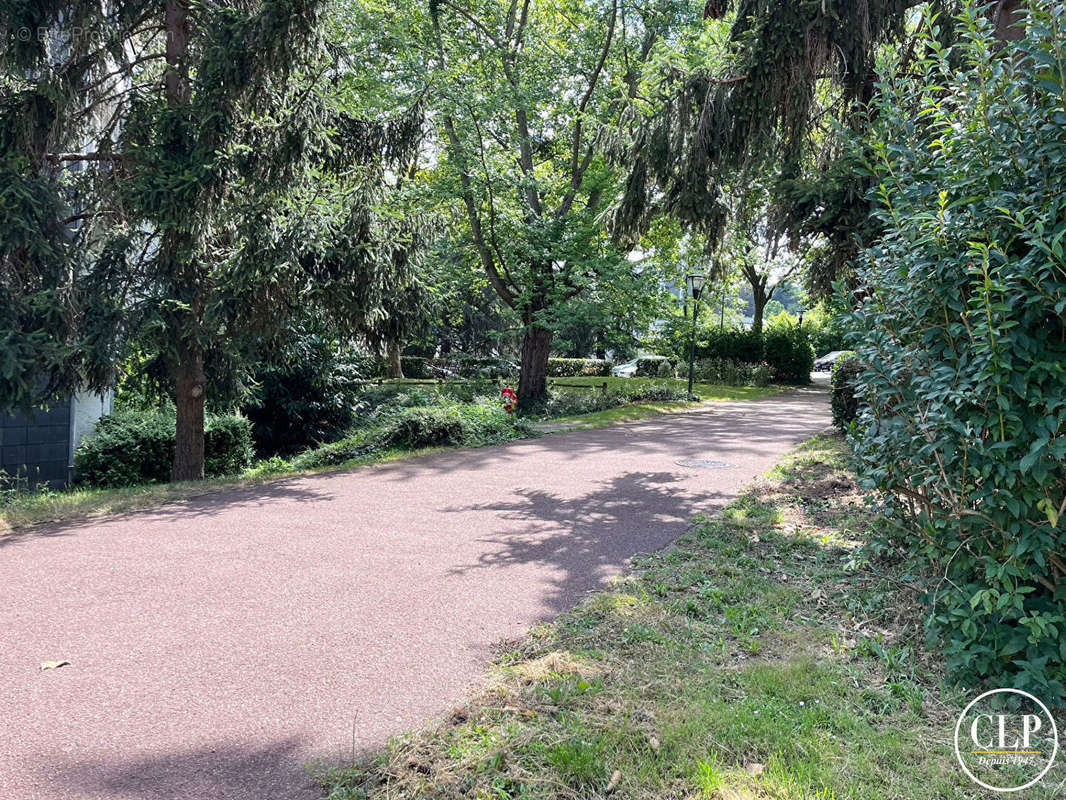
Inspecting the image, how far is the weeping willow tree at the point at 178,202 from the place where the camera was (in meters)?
7.00

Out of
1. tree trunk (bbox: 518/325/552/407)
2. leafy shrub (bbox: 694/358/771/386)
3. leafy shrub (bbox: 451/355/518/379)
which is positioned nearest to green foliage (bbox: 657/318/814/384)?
leafy shrub (bbox: 694/358/771/386)

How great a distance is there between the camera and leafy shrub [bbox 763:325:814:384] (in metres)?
29.4

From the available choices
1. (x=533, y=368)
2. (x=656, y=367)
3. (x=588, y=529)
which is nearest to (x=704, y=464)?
(x=588, y=529)

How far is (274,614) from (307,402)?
9.48 m

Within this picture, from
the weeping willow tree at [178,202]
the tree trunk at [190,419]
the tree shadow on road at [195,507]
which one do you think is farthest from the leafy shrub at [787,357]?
the tree shadow on road at [195,507]

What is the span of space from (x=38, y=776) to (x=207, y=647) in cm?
105

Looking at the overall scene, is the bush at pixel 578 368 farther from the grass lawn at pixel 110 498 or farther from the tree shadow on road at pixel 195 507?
the tree shadow on road at pixel 195 507

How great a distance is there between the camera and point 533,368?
1677cm

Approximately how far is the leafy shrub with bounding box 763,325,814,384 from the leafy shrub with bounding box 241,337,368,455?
2147 cm

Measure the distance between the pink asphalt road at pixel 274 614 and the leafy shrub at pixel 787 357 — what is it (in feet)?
76.6

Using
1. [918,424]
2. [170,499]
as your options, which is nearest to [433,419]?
[170,499]

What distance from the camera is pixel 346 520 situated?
19.8 ft

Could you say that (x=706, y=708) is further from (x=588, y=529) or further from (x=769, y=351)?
(x=769, y=351)

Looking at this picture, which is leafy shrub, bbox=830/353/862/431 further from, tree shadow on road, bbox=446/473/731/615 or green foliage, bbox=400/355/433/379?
green foliage, bbox=400/355/433/379
